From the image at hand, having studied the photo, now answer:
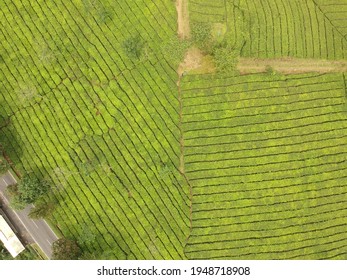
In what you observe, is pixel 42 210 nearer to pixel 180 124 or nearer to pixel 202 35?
pixel 180 124

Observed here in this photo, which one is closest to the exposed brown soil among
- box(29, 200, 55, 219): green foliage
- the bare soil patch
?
the bare soil patch

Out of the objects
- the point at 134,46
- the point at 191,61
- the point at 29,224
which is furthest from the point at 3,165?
the point at 191,61

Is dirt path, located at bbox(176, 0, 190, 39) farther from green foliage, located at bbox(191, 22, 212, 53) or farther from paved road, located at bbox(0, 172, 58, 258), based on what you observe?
paved road, located at bbox(0, 172, 58, 258)

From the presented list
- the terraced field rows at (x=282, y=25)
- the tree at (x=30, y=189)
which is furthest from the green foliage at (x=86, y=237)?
the terraced field rows at (x=282, y=25)

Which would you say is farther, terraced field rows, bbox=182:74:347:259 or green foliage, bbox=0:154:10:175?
terraced field rows, bbox=182:74:347:259

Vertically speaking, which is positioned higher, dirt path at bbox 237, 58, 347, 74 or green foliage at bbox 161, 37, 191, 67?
dirt path at bbox 237, 58, 347, 74
